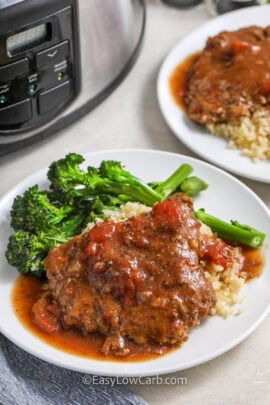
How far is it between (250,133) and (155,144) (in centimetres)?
35

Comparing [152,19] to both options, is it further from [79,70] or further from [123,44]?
[79,70]

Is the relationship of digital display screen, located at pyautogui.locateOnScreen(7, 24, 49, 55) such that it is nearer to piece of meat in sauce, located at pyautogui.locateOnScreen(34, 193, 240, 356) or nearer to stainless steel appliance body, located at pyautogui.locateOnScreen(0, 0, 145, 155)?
stainless steel appliance body, located at pyautogui.locateOnScreen(0, 0, 145, 155)

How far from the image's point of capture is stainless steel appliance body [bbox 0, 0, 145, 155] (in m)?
2.28

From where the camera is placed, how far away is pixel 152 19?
11.1 feet

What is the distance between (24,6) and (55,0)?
116 millimetres

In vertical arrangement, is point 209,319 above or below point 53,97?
below

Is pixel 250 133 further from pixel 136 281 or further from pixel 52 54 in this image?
pixel 136 281

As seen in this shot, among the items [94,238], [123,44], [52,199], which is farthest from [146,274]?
[123,44]

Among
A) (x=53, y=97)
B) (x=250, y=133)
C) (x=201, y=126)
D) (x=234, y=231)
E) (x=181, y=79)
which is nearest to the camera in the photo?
(x=234, y=231)

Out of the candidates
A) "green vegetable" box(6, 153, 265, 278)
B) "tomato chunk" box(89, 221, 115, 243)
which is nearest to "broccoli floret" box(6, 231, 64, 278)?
"green vegetable" box(6, 153, 265, 278)

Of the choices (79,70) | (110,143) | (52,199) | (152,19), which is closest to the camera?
(52,199)

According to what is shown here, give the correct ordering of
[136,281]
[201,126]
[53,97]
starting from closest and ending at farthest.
Answer: [136,281] → [53,97] → [201,126]

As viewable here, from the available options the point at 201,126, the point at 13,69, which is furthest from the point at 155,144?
the point at 13,69

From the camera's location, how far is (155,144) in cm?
279
